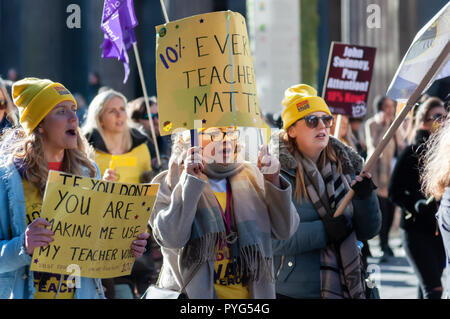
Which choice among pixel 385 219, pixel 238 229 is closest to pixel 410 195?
pixel 238 229

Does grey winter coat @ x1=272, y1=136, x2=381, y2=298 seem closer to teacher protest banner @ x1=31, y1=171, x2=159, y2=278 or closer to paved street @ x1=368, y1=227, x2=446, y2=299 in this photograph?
teacher protest banner @ x1=31, y1=171, x2=159, y2=278

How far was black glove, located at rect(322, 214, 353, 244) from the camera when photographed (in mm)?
4379

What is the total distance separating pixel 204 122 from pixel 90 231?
0.75 m

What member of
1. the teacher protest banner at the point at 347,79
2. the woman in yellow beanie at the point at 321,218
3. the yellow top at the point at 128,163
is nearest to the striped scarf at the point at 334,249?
the woman in yellow beanie at the point at 321,218

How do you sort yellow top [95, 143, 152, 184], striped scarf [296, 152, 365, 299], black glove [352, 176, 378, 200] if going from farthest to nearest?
yellow top [95, 143, 152, 184], striped scarf [296, 152, 365, 299], black glove [352, 176, 378, 200]

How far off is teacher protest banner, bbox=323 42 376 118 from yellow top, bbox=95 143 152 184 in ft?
5.52

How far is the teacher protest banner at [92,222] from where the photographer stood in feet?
11.4

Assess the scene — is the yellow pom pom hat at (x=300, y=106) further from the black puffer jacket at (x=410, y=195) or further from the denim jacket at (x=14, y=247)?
the black puffer jacket at (x=410, y=195)

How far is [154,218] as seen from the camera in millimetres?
3957

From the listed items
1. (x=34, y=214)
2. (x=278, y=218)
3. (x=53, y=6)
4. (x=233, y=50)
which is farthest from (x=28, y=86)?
(x=53, y=6)

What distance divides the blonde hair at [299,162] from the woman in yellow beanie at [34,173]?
113 centimetres

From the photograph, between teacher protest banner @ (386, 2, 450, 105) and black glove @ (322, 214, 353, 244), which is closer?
teacher protest banner @ (386, 2, 450, 105)

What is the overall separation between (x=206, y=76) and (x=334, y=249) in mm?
1277

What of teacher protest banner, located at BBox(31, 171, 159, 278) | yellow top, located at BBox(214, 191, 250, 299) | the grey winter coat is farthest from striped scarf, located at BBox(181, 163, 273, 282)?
the grey winter coat
